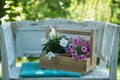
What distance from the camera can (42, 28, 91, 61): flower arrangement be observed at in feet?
9.93

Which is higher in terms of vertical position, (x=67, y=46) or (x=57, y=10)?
(x=67, y=46)

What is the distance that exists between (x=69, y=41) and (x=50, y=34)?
0.17m

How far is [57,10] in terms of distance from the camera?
16.9 ft

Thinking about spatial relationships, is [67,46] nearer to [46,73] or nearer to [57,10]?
[46,73]

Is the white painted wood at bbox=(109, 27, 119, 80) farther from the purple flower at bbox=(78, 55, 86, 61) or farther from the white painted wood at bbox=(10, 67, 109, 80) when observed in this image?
the purple flower at bbox=(78, 55, 86, 61)

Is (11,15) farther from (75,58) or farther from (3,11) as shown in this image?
(75,58)

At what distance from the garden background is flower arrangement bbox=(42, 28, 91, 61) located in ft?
2.65

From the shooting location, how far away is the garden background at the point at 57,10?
165 inches

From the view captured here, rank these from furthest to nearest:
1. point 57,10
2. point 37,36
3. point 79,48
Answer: point 57,10 → point 37,36 → point 79,48

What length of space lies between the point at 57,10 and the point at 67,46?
2104mm

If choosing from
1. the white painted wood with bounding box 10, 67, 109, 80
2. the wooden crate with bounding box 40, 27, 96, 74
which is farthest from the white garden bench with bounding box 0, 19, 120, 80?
the wooden crate with bounding box 40, 27, 96, 74

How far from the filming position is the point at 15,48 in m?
3.55

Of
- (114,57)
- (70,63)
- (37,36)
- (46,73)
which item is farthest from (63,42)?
(37,36)

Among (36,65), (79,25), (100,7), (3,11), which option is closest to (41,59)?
(36,65)
